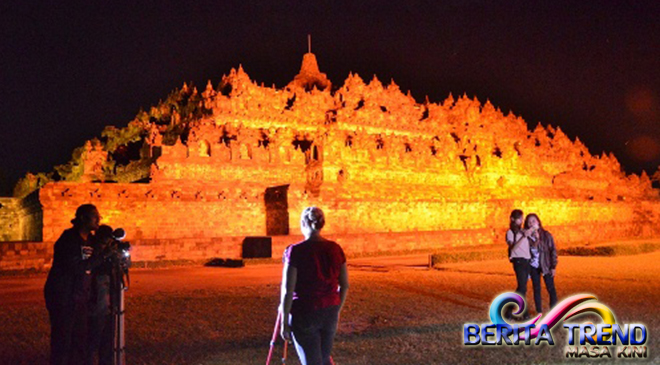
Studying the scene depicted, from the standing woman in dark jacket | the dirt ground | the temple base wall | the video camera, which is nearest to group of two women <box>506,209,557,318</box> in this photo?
the standing woman in dark jacket

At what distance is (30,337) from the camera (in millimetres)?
6797

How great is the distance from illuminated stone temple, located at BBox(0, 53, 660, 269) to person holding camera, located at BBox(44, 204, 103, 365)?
40.2ft

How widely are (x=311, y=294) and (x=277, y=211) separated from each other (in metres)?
18.3

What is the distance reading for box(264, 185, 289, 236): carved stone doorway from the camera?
21.6 meters

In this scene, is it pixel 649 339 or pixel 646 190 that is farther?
pixel 646 190

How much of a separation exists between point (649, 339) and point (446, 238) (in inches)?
704

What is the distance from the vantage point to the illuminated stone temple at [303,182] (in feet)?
64.0

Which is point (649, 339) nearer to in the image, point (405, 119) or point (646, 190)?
point (405, 119)

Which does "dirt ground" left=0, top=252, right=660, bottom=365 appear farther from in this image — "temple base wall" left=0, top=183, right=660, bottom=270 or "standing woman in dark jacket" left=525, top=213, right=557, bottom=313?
"temple base wall" left=0, top=183, right=660, bottom=270

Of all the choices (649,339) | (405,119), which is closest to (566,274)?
(649,339)

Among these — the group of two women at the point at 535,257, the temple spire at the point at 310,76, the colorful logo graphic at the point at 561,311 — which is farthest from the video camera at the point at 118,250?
the temple spire at the point at 310,76

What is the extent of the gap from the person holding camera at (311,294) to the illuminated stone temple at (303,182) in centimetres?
1425

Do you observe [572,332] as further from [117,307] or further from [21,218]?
[21,218]

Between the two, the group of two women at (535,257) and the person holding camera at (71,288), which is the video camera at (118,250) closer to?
the person holding camera at (71,288)
